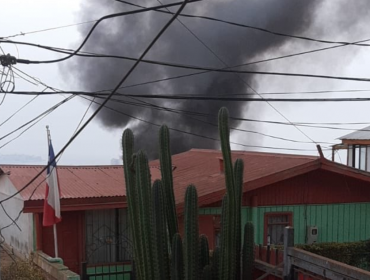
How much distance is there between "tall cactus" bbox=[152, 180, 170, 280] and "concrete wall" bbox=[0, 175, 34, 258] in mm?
5003

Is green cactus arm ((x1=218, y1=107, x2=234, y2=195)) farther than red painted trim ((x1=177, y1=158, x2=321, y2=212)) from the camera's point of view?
No

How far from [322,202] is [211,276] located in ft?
18.8

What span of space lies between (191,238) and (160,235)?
1.49 ft

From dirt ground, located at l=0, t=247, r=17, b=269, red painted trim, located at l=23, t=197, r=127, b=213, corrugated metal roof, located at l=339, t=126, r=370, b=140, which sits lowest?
dirt ground, located at l=0, t=247, r=17, b=269

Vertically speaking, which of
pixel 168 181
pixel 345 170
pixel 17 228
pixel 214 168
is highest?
pixel 214 168

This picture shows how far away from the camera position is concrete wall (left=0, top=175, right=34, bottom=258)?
10.7 metres

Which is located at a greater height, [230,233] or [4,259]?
[230,233]

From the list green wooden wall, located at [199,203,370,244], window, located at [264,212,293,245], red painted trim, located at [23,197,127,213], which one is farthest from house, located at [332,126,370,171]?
red painted trim, located at [23,197,127,213]

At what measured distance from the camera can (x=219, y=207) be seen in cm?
1067

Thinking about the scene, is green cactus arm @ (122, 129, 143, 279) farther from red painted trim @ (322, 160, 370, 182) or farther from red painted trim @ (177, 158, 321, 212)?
red painted trim @ (322, 160, 370, 182)

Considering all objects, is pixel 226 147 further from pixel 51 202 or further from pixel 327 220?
pixel 327 220

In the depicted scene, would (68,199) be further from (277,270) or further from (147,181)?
(277,270)

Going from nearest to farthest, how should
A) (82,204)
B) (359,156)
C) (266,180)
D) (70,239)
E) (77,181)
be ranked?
(82,204) → (266,180) → (70,239) → (77,181) → (359,156)

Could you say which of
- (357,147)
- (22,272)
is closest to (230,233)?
(22,272)
